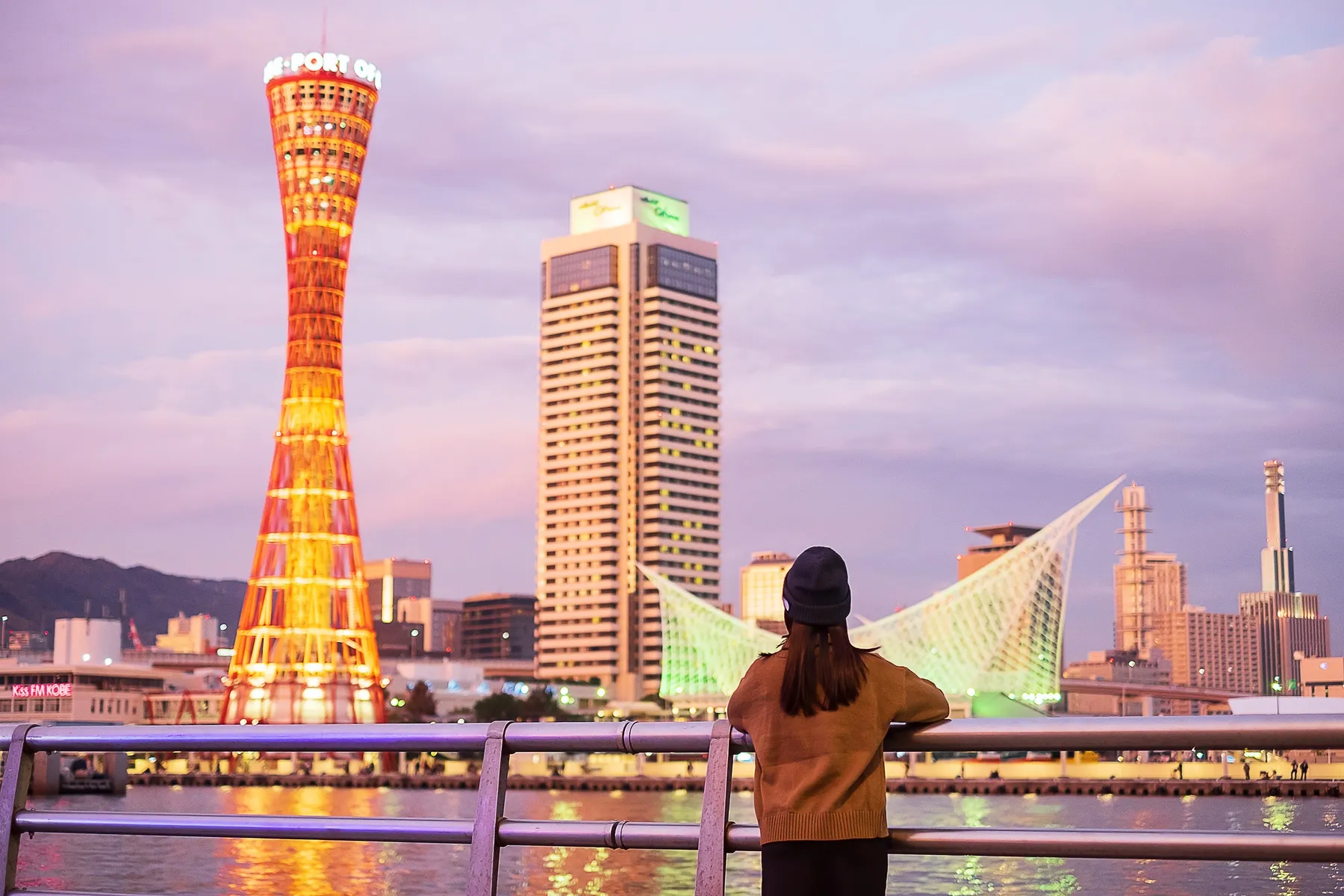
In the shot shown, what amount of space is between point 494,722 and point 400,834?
451 mm

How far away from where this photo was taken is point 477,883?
18.1 feet

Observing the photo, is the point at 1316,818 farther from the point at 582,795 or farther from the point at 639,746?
the point at 639,746

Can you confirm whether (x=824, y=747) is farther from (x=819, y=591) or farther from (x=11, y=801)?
(x=11, y=801)

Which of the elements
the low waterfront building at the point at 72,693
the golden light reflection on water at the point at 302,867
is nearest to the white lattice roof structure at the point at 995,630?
the low waterfront building at the point at 72,693

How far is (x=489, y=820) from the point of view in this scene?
18.1 ft

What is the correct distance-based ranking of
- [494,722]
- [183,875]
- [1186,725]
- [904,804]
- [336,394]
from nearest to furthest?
[1186,725] < [494,722] < [183,875] < [904,804] < [336,394]

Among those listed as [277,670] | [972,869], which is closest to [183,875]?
[972,869]

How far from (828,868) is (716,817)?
1.47 ft

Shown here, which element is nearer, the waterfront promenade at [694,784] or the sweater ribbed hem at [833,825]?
the sweater ribbed hem at [833,825]

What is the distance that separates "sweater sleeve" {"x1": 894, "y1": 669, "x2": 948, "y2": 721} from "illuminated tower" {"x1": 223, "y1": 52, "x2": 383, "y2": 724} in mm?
90498

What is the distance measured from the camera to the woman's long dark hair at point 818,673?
188 inches

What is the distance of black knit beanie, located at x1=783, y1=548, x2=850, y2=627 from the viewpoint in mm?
4871

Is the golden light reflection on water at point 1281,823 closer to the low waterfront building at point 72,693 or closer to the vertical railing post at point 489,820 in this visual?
the vertical railing post at point 489,820

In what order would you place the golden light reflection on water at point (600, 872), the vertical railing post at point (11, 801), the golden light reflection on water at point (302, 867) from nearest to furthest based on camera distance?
1. the vertical railing post at point (11, 801)
2. the golden light reflection on water at point (302, 867)
3. the golden light reflection on water at point (600, 872)
